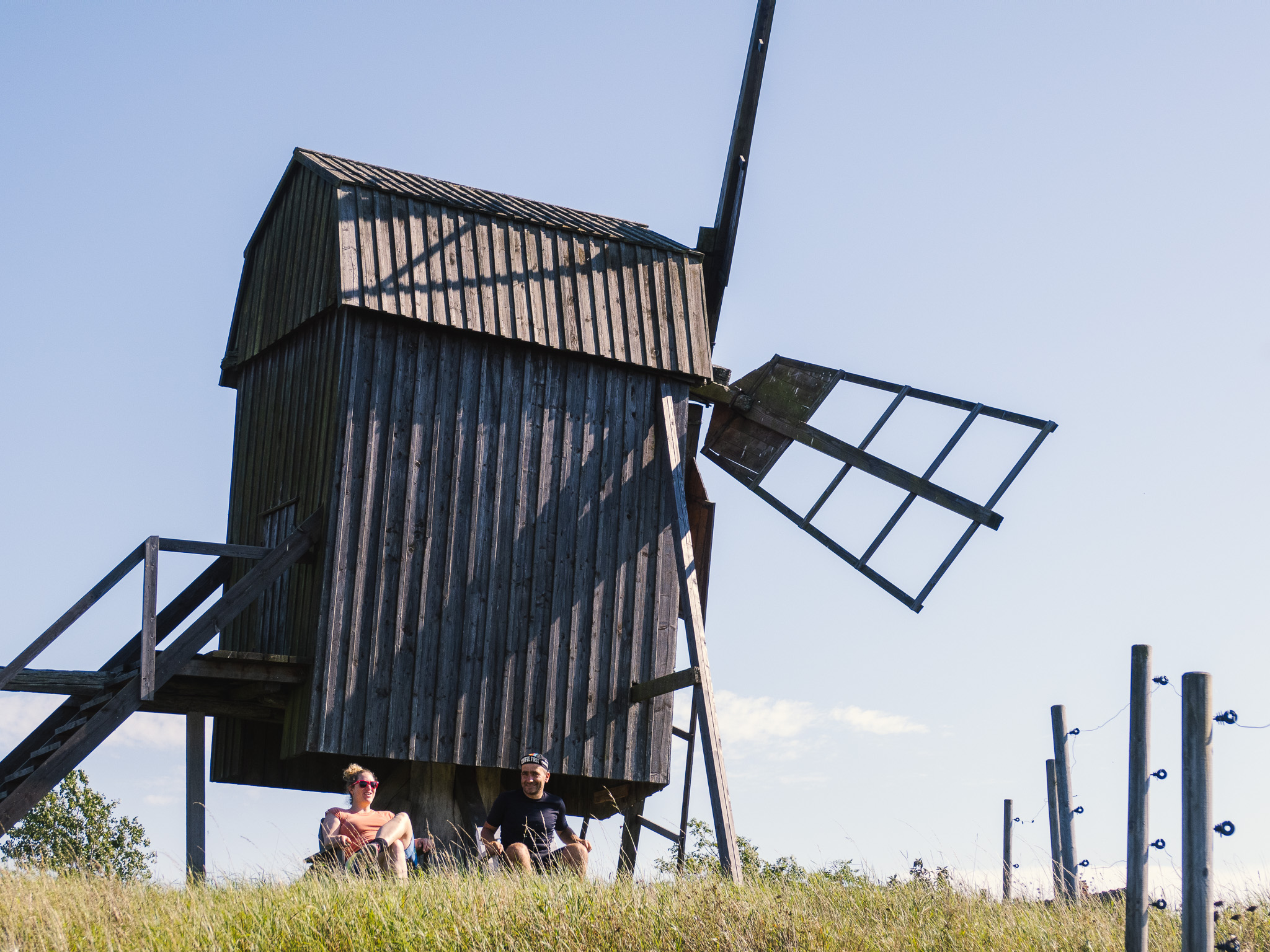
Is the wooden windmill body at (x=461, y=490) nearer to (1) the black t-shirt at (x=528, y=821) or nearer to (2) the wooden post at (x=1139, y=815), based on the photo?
(1) the black t-shirt at (x=528, y=821)

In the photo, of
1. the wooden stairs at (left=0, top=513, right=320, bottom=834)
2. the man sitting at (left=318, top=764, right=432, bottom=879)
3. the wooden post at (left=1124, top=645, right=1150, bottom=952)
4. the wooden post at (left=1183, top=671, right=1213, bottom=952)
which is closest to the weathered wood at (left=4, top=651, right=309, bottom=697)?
the wooden stairs at (left=0, top=513, right=320, bottom=834)

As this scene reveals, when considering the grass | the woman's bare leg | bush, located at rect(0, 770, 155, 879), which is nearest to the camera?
the grass

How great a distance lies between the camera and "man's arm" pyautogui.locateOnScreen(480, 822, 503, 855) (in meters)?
9.65

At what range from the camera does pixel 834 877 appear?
385 inches

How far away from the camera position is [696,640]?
38.7 feet

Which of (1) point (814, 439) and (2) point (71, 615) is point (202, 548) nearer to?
(2) point (71, 615)

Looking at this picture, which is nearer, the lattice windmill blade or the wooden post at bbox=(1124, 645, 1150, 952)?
the wooden post at bbox=(1124, 645, 1150, 952)

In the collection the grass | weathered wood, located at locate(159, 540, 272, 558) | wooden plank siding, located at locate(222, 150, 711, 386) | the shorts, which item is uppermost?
wooden plank siding, located at locate(222, 150, 711, 386)

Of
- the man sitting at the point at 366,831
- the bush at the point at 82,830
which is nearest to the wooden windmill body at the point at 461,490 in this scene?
the man sitting at the point at 366,831

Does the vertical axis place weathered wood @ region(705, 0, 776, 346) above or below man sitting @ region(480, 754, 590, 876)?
above

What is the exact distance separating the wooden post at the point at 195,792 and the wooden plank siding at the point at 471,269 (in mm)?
3569

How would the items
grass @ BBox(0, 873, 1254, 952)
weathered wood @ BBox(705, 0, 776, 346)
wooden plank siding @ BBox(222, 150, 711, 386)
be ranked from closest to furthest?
1. grass @ BBox(0, 873, 1254, 952)
2. wooden plank siding @ BBox(222, 150, 711, 386)
3. weathered wood @ BBox(705, 0, 776, 346)

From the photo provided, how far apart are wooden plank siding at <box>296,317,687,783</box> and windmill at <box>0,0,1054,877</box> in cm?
2

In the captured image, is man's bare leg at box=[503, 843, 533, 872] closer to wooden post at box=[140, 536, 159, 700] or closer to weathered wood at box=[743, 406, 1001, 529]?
wooden post at box=[140, 536, 159, 700]
